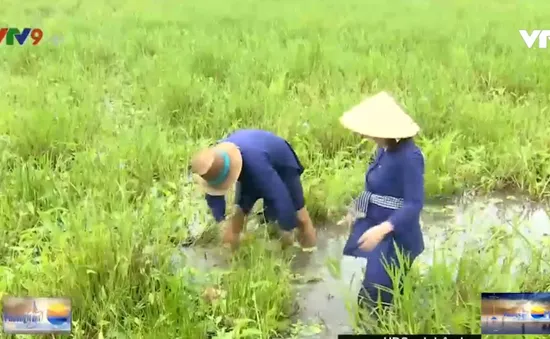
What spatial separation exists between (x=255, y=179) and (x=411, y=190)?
36 centimetres

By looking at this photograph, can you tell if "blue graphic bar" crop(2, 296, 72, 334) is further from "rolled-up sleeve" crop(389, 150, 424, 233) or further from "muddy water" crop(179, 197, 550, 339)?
"rolled-up sleeve" crop(389, 150, 424, 233)

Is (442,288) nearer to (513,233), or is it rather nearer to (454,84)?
(513,233)

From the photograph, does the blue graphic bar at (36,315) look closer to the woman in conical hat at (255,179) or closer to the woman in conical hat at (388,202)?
the woman in conical hat at (255,179)

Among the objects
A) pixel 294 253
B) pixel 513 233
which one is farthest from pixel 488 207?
pixel 294 253

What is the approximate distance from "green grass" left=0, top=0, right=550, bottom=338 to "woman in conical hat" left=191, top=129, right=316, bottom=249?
5cm

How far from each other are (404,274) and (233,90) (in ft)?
2.07

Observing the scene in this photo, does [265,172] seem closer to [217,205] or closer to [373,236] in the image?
[217,205]

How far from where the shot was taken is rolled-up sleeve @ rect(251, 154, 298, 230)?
1567 mm

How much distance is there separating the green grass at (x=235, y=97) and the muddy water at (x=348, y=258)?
0.16 feet

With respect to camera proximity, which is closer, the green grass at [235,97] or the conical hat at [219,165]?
the conical hat at [219,165]

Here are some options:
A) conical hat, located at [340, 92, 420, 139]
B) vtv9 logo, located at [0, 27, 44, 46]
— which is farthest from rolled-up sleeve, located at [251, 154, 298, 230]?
vtv9 logo, located at [0, 27, 44, 46]

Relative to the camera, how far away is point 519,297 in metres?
1.54

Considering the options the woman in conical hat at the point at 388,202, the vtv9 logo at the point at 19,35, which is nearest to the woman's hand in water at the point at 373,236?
the woman in conical hat at the point at 388,202

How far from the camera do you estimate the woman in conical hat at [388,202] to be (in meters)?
1.50
